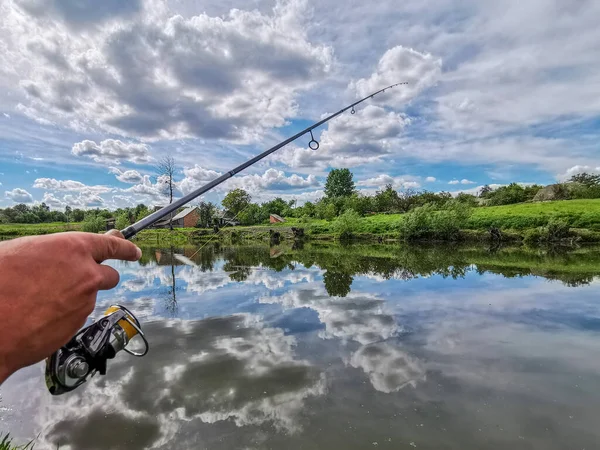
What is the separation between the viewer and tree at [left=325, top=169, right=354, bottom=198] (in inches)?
3920

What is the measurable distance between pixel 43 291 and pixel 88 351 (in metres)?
0.94

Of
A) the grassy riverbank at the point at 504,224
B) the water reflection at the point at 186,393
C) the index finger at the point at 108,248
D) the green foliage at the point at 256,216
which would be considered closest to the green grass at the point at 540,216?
the grassy riverbank at the point at 504,224

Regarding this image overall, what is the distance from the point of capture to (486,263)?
2147 centimetres

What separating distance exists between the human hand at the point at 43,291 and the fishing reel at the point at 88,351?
0.61 m

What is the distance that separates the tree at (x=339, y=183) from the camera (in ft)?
327

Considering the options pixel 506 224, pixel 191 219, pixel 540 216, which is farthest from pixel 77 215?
pixel 540 216

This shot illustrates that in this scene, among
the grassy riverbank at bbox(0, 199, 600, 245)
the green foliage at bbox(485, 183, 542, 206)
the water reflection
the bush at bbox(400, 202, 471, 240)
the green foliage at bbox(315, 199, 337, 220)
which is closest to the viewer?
the water reflection

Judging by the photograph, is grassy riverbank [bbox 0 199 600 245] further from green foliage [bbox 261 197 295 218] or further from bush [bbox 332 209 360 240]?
green foliage [bbox 261 197 295 218]

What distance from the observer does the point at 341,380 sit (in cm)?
640

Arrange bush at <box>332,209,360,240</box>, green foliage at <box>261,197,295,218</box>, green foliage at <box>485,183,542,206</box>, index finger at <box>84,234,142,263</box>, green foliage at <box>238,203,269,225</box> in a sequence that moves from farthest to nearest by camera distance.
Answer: green foliage at <box>261,197,295,218</box>
green foliage at <box>238,203,269,225</box>
green foliage at <box>485,183,542,206</box>
bush at <box>332,209,360,240</box>
index finger at <box>84,234,142,263</box>

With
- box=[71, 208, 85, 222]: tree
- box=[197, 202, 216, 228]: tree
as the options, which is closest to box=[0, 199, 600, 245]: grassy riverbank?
box=[197, 202, 216, 228]: tree

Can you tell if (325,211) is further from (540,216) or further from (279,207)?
(540,216)

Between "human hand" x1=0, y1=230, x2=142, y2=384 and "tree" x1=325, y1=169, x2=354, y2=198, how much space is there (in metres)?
98.6

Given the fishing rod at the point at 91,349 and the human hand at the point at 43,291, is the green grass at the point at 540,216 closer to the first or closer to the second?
the fishing rod at the point at 91,349
